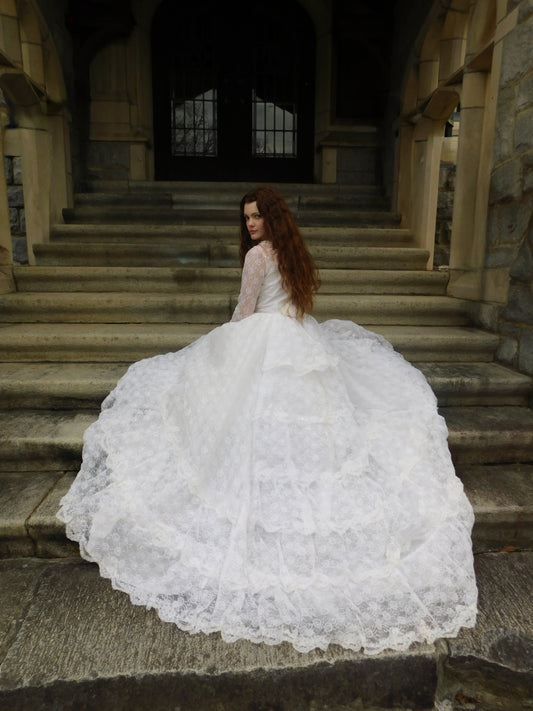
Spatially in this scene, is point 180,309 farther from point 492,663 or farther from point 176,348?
point 492,663

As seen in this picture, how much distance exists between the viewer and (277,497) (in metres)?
1.95

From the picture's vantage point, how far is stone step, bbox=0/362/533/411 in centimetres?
307

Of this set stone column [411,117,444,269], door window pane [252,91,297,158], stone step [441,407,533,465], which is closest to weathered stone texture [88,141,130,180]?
door window pane [252,91,297,158]

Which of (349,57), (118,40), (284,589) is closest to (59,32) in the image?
(118,40)

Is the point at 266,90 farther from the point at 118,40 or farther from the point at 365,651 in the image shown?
the point at 365,651

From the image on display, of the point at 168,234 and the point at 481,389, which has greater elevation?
the point at 168,234

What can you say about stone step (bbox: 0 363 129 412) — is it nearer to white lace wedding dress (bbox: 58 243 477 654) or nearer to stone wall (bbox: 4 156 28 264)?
white lace wedding dress (bbox: 58 243 477 654)

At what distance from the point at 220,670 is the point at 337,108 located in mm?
6982

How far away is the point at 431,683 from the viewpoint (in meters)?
1.67

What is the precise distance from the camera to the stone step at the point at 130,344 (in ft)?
11.8

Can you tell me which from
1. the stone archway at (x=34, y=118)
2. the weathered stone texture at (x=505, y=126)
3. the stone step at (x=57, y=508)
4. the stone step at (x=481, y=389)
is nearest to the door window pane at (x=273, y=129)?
the stone archway at (x=34, y=118)

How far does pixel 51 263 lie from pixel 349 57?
16.4 feet

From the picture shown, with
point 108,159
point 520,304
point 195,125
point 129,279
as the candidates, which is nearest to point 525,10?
point 520,304

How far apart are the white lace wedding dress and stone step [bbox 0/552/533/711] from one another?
84 mm
